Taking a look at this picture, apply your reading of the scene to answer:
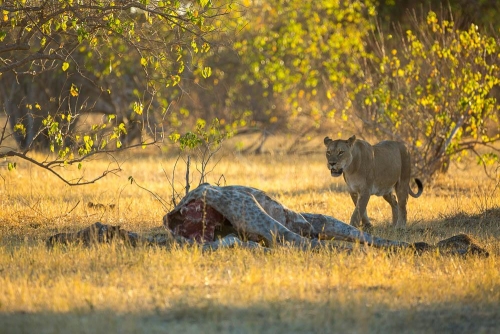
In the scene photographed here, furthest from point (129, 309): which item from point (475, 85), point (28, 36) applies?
point (475, 85)

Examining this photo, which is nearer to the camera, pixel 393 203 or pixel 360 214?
pixel 360 214

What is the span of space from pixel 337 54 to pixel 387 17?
67.0 inches

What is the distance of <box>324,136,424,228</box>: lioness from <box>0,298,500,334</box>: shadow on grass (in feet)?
13.0

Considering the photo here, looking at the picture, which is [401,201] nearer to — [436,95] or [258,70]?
[436,95]

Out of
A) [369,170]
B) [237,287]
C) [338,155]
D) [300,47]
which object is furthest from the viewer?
[300,47]

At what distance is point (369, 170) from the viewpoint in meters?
10.2

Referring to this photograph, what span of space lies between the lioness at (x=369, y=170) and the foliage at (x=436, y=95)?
2.75 metres

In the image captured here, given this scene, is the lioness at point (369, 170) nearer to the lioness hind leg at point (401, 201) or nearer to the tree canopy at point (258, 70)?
the lioness hind leg at point (401, 201)

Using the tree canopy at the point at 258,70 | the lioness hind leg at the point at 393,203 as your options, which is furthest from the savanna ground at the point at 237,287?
the tree canopy at the point at 258,70

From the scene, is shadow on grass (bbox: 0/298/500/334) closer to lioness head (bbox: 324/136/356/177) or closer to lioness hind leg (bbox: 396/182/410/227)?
lioness head (bbox: 324/136/356/177)

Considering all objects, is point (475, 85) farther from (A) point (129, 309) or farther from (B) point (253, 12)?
(B) point (253, 12)

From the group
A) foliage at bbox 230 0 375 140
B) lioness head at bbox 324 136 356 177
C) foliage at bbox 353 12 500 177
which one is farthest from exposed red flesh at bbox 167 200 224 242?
foliage at bbox 230 0 375 140

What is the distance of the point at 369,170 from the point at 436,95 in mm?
4259

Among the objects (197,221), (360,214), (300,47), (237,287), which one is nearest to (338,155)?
(360,214)
